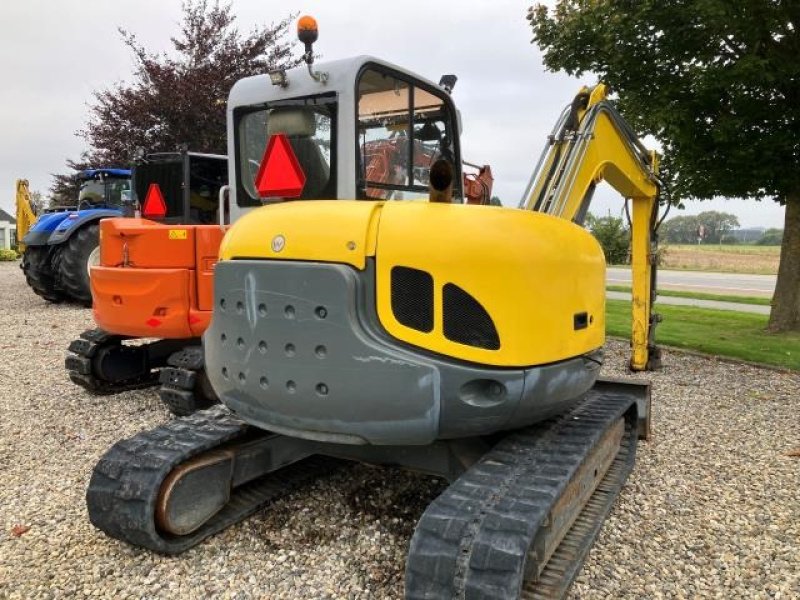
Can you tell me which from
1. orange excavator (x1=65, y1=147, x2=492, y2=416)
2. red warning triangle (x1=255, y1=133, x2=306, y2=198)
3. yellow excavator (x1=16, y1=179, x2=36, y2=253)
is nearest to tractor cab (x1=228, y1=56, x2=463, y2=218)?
red warning triangle (x1=255, y1=133, x2=306, y2=198)

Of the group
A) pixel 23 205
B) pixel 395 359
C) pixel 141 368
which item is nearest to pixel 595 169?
pixel 395 359

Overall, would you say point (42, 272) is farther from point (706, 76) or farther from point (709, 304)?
point (709, 304)

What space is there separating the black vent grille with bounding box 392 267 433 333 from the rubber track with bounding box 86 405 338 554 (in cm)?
121

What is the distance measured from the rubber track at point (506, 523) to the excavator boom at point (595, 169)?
1.30 m

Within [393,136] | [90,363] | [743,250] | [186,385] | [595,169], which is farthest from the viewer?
[743,250]

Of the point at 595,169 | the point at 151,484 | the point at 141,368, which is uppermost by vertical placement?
the point at 595,169

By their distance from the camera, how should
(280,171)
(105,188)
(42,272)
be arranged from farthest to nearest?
(105,188) < (42,272) < (280,171)

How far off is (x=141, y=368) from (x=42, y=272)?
6.43 m

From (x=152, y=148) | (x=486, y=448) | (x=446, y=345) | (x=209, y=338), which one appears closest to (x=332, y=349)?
(x=446, y=345)

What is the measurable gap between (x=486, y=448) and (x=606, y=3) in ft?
21.5

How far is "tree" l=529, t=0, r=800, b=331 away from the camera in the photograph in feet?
23.4

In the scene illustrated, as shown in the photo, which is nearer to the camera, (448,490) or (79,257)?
(448,490)

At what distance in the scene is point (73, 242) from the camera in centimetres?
1028

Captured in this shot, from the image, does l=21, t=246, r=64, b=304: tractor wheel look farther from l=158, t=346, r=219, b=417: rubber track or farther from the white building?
the white building
